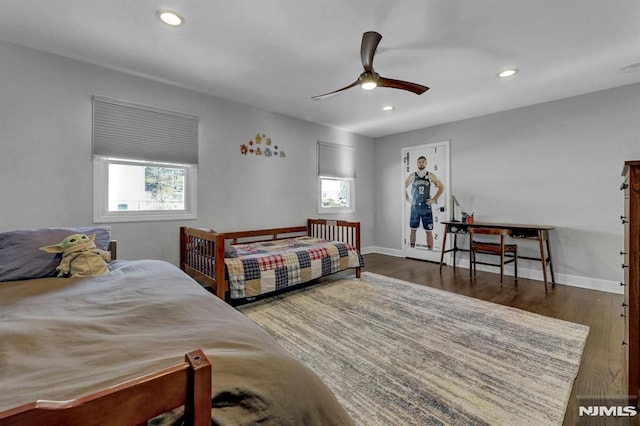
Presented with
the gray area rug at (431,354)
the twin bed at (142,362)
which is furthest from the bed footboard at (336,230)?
the twin bed at (142,362)

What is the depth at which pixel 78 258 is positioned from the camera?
1.71 metres

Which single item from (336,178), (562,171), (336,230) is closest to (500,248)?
(562,171)

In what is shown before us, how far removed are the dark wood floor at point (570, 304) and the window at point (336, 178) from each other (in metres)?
1.15

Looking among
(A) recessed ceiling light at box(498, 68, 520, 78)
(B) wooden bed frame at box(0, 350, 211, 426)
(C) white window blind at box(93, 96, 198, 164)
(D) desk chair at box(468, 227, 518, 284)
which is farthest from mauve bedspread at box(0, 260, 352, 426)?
(D) desk chair at box(468, 227, 518, 284)

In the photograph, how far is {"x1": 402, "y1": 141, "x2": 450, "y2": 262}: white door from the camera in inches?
183

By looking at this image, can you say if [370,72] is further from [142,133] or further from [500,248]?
[500,248]

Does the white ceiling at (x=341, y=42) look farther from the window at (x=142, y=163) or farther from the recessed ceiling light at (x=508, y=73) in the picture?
the window at (x=142, y=163)

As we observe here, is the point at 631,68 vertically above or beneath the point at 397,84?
above

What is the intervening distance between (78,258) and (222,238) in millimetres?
1056

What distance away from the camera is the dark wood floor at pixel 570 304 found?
1605 millimetres

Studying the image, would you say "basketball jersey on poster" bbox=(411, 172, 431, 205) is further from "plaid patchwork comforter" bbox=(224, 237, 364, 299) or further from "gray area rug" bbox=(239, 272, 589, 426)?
"gray area rug" bbox=(239, 272, 589, 426)

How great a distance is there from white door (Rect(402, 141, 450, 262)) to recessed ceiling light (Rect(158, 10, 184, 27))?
4.01 metres

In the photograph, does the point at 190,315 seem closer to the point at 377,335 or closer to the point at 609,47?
the point at 377,335

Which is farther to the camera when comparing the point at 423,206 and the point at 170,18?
the point at 423,206
